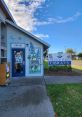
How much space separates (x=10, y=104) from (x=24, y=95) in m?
1.81

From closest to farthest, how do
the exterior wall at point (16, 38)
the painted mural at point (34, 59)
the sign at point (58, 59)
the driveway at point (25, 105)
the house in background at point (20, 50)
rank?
the driveway at point (25, 105) → the house in background at point (20, 50) → the exterior wall at point (16, 38) → the painted mural at point (34, 59) → the sign at point (58, 59)

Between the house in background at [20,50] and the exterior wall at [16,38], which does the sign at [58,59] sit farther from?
the exterior wall at [16,38]

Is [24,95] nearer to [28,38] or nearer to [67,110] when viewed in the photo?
[67,110]

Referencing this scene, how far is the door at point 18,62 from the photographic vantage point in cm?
1943

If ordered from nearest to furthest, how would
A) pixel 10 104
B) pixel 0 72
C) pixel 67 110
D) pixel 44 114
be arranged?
pixel 44 114, pixel 67 110, pixel 10 104, pixel 0 72

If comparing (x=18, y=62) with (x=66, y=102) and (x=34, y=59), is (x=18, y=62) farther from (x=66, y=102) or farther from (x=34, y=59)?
(x=66, y=102)

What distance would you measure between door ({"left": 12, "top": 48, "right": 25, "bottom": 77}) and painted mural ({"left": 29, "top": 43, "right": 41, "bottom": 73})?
24.4 inches

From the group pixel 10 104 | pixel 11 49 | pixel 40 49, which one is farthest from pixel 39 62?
pixel 10 104

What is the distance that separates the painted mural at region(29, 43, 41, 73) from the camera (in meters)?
19.8

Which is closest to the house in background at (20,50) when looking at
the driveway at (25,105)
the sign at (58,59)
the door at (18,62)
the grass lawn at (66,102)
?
the door at (18,62)

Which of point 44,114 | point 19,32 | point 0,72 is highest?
point 19,32

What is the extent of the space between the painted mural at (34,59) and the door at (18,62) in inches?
24.4

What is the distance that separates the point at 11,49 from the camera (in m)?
19.5

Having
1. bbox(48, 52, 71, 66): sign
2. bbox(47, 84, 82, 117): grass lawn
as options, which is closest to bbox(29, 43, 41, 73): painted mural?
bbox(48, 52, 71, 66): sign
